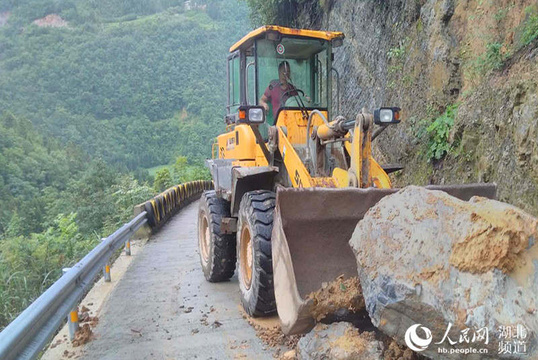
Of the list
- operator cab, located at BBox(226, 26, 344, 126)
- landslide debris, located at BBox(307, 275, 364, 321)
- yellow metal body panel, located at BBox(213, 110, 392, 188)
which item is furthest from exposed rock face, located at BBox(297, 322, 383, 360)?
operator cab, located at BBox(226, 26, 344, 126)

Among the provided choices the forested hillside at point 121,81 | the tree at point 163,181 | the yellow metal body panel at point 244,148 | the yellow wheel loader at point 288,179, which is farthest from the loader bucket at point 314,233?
the forested hillside at point 121,81

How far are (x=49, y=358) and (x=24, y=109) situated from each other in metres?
77.3

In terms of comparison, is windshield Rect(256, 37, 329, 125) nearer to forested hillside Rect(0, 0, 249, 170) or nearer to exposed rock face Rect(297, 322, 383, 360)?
exposed rock face Rect(297, 322, 383, 360)

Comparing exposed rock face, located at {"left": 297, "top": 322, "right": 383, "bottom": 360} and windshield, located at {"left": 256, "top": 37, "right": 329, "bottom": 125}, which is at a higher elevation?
windshield, located at {"left": 256, "top": 37, "right": 329, "bottom": 125}

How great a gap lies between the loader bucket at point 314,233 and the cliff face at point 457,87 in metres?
2.66

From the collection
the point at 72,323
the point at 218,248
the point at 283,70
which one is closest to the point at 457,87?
the point at 283,70

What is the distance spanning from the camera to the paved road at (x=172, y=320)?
3.66 meters

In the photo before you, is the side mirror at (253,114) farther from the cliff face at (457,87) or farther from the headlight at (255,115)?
the cliff face at (457,87)

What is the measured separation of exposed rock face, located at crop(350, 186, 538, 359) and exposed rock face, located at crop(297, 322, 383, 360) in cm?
29

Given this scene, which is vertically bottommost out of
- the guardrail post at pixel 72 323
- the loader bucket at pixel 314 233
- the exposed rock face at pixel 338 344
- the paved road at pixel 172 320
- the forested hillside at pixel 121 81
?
the paved road at pixel 172 320

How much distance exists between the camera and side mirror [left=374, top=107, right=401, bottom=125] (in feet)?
14.0

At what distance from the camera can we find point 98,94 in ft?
256

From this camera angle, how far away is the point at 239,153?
5621 mm

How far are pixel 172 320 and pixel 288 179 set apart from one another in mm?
1850
